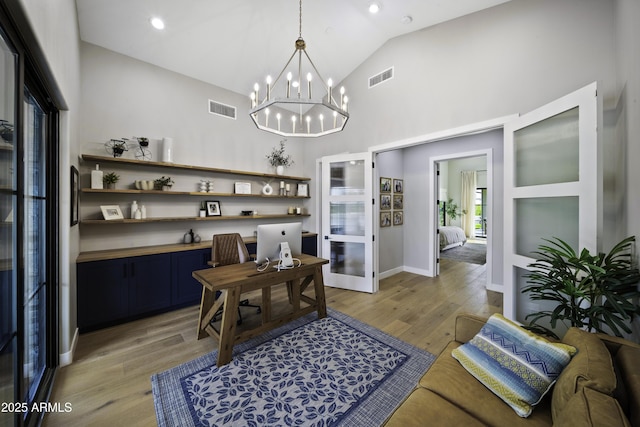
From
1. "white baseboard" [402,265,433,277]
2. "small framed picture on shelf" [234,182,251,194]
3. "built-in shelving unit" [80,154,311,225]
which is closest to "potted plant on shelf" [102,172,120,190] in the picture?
"built-in shelving unit" [80,154,311,225]

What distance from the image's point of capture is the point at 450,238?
750 centimetres

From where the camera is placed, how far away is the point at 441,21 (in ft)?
10.6

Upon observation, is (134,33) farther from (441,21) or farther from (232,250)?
(441,21)

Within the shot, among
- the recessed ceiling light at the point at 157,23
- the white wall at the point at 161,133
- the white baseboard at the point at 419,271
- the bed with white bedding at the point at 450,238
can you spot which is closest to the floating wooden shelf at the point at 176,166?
the white wall at the point at 161,133

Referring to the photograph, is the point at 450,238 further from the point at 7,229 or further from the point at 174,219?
the point at 7,229

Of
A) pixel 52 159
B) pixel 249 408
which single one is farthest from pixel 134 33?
pixel 249 408

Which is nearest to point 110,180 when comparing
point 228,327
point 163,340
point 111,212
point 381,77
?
point 111,212

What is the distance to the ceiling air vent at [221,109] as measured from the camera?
4156 mm

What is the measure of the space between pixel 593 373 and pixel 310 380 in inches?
68.2

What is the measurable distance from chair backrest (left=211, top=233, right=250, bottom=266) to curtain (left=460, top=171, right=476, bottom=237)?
30.0 ft

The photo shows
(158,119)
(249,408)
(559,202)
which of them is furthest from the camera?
(158,119)

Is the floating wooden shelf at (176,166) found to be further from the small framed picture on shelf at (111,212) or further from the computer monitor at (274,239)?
the computer monitor at (274,239)

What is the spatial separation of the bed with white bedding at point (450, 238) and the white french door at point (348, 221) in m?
4.12

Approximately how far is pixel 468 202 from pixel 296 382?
980 centimetres
